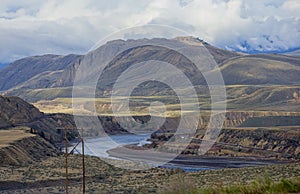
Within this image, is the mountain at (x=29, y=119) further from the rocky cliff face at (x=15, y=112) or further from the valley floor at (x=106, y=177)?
the valley floor at (x=106, y=177)

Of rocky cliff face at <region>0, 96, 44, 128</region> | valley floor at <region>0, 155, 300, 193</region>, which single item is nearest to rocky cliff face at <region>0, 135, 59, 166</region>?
valley floor at <region>0, 155, 300, 193</region>

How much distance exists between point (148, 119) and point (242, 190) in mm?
108046

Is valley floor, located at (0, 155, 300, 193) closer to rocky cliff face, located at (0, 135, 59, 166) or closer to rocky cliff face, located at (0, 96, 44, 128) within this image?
rocky cliff face, located at (0, 135, 59, 166)

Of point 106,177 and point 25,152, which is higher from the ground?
point 25,152

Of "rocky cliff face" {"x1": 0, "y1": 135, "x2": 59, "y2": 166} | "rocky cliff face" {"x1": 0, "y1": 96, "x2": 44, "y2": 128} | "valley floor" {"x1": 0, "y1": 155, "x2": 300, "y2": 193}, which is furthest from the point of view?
"rocky cliff face" {"x1": 0, "y1": 96, "x2": 44, "y2": 128}

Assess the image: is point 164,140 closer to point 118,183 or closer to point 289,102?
point 118,183

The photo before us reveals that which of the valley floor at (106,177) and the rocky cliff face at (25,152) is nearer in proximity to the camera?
the valley floor at (106,177)

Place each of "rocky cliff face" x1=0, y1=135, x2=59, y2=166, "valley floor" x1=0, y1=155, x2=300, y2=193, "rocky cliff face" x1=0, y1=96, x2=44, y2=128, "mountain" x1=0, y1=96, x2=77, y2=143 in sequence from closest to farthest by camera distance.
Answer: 1. "valley floor" x1=0, y1=155, x2=300, y2=193
2. "rocky cliff face" x1=0, y1=135, x2=59, y2=166
3. "mountain" x1=0, y1=96, x2=77, y2=143
4. "rocky cliff face" x1=0, y1=96, x2=44, y2=128

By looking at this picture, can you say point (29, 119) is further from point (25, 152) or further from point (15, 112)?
point (25, 152)

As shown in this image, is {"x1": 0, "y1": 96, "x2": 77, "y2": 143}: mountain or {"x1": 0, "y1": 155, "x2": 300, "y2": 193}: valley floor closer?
{"x1": 0, "y1": 155, "x2": 300, "y2": 193}: valley floor

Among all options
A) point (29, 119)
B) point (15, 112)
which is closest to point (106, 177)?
point (15, 112)

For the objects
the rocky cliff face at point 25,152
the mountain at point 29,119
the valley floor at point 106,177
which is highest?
the mountain at point 29,119

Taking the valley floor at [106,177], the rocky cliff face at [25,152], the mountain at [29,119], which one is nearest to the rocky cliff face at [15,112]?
the mountain at [29,119]

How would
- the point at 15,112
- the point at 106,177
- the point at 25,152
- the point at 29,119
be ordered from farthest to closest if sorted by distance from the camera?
1. the point at 29,119
2. the point at 15,112
3. the point at 25,152
4. the point at 106,177
